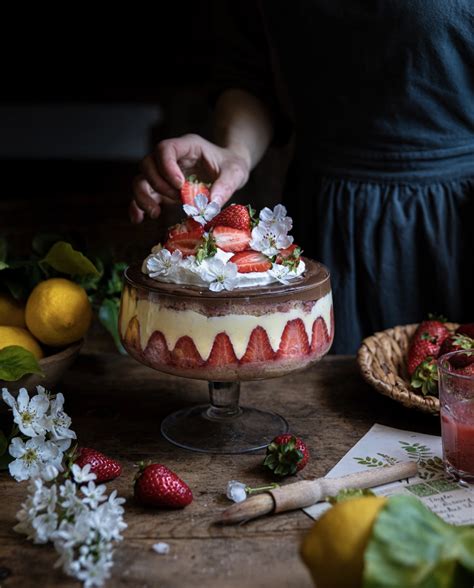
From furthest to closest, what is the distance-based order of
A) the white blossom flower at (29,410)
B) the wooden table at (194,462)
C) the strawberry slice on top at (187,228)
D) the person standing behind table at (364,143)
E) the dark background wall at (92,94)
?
the dark background wall at (92,94), the person standing behind table at (364,143), the strawberry slice on top at (187,228), the white blossom flower at (29,410), the wooden table at (194,462)

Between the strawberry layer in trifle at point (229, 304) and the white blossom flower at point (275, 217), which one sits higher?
the white blossom flower at point (275, 217)

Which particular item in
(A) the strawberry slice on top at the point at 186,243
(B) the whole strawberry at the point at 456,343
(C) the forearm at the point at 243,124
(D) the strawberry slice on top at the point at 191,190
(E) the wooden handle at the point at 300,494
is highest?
(C) the forearm at the point at 243,124

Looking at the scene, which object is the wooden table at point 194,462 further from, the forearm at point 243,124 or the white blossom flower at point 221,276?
the forearm at point 243,124

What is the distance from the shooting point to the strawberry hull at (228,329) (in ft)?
3.50

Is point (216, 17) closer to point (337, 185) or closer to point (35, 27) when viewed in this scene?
point (337, 185)

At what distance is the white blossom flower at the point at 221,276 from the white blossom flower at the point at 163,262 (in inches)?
2.1

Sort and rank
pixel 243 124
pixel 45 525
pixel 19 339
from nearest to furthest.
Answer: pixel 45 525 < pixel 19 339 < pixel 243 124

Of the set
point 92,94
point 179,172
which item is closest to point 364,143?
point 179,172

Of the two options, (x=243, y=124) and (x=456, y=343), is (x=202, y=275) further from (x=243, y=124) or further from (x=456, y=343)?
(x=243, y=124)

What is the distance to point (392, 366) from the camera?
1.37 m

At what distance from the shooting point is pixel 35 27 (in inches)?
157

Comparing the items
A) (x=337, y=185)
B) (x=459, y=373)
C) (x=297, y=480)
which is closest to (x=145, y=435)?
(x=297, y=480)

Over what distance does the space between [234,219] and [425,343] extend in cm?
41

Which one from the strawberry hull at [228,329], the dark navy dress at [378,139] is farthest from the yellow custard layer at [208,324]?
the dark navy dress at [378,139]
